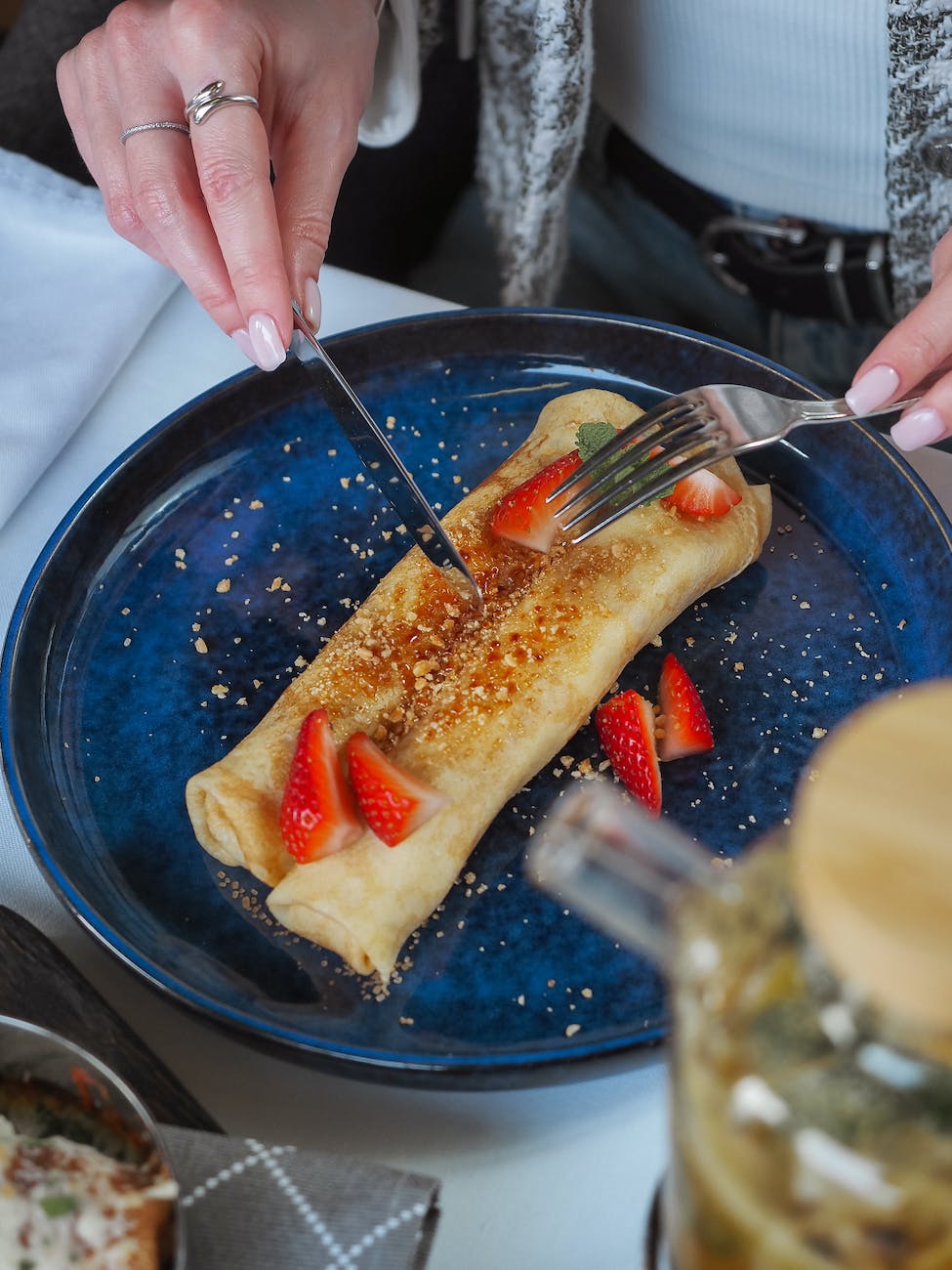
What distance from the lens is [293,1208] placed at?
85 cm

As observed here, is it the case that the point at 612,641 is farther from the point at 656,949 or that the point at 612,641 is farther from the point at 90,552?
the point at 656,949

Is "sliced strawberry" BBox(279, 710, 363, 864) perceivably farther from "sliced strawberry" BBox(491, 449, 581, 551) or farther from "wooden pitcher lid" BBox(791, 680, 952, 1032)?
"wooden pitcher lid" BBox(791, 680, 952, 1032)

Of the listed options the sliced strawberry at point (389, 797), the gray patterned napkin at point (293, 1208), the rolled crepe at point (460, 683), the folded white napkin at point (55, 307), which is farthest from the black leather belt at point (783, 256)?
the gray patterned napkin at point (293, 1208)

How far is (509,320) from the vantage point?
5.35 feet

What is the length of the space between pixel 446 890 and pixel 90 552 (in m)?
0.63

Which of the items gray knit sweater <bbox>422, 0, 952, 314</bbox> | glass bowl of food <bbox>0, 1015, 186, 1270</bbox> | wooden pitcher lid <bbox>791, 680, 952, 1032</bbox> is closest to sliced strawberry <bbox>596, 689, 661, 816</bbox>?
glass bowl of food <bbox>0, 1015, 186, 1270</bbox>

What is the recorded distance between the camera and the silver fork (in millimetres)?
1318

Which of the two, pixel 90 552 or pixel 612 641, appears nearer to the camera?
pixel 612 641

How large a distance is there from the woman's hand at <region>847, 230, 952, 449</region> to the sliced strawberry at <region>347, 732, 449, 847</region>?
2.02 ft

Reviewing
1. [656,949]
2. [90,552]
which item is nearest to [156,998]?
[90,552]

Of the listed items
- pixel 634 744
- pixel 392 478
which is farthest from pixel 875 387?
pixel 392 478

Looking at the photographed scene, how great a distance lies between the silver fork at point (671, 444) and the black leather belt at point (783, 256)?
73 cm

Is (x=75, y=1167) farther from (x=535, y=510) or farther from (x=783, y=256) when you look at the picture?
(x=783, y=256)

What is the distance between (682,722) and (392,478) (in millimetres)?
463
